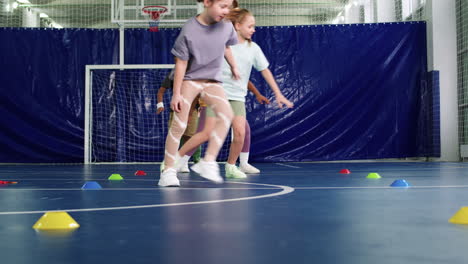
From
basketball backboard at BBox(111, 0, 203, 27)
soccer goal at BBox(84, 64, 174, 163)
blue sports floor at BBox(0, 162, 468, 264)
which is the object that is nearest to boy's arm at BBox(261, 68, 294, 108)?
blue sports floor at BBox(0, 162, 468, 264)

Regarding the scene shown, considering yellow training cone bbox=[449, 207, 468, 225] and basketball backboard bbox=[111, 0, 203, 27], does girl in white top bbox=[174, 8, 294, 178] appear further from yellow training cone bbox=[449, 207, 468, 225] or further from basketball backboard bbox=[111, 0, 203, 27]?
basketball backboard bbox=[111, 0, 203, 27]

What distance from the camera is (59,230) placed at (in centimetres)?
158

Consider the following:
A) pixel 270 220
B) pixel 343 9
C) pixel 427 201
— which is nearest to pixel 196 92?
pixel 427 201

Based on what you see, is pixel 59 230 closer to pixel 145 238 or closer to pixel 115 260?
pixel 145 238

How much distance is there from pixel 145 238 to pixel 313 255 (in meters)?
0.47

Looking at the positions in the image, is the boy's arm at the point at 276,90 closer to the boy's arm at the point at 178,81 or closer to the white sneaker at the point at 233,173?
the white sneaker at the point at 233,173

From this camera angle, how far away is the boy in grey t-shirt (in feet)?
11.4

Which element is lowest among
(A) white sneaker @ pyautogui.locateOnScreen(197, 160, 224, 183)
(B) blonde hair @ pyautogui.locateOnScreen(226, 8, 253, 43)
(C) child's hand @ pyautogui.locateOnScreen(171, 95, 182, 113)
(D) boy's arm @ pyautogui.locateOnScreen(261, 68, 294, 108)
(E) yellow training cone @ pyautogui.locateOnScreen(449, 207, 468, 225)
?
(E) yellow training cone @ pyautogui.locateOnScreen(449, 207, 468, 225)

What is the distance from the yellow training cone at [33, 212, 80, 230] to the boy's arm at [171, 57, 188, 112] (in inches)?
73.5

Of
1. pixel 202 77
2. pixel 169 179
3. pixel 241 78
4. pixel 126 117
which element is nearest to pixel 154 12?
pixel 126 117

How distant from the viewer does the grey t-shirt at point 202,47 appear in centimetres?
349

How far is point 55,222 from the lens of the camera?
1605mm

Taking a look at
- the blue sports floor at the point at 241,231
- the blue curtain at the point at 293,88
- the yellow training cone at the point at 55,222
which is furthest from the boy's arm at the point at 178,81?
the blue curtain at the point at 293,88

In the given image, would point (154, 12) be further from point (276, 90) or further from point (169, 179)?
point (169, 179)
